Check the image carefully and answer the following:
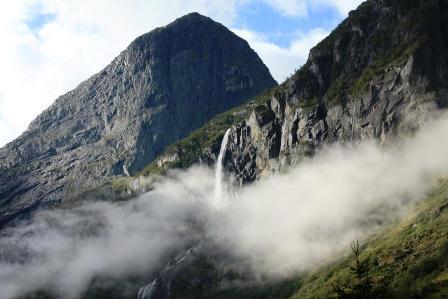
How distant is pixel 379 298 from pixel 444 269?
129272 mm

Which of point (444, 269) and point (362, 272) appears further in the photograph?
point (444, 269)

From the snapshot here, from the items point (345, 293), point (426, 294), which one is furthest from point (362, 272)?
point (426, 294)

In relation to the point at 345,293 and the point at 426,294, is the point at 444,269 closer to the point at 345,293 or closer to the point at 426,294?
the point at 426,294

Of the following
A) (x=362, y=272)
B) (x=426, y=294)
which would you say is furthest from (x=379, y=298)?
(x=426, y=294)

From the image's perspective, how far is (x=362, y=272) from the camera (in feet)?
256

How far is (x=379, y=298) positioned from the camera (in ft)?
265

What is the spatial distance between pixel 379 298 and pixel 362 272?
509 cm

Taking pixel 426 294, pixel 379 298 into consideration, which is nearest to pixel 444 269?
pixel 426 294

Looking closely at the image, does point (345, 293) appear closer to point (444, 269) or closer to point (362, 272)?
point (362, 272)

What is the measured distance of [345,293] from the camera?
77625 mm

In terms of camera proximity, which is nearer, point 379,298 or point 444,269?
point 379,298

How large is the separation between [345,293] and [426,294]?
123 metres

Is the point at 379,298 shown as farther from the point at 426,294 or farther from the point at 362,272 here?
the point at 426,294

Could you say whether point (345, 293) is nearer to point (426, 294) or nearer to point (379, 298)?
point (379, 298)
